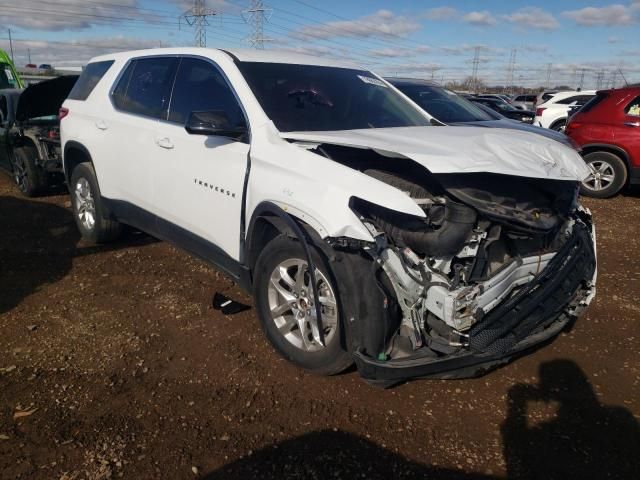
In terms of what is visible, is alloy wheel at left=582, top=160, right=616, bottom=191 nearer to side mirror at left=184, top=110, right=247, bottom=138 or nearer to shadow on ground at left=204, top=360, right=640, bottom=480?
shadow on ground at left=204, top=360, right=640, bottom=480

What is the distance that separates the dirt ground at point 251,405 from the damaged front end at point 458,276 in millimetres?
377

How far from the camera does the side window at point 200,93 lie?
148 inches

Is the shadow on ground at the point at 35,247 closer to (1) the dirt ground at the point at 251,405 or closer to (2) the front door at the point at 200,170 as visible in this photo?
(1) the dirt ground at the point at 251,405

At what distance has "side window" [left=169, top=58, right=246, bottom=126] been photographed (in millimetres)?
3763

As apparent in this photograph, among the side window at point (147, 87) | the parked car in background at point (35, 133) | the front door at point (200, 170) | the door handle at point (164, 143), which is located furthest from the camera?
the parked car in background at point (35, 133)

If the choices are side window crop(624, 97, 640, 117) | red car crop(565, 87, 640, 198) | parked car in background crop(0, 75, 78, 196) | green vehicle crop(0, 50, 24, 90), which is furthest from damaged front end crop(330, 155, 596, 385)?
green vehicle crop(0, 50, 24, 90)

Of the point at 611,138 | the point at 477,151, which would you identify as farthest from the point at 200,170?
the point at 611,138

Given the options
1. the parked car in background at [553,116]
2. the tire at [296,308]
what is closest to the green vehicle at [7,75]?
the tire at [296,308]

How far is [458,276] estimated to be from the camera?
283 centimetres

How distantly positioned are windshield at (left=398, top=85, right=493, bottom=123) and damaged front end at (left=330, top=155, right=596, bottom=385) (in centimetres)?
521

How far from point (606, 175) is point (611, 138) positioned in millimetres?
637

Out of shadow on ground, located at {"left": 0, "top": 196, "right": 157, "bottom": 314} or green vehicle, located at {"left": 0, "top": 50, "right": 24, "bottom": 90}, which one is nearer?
shadow on ground, located at {"left": 0, "top": 196, "right": 157, "bottom": 314}

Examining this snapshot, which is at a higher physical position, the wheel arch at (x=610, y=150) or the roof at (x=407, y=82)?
the roof at (x=407, y=82)

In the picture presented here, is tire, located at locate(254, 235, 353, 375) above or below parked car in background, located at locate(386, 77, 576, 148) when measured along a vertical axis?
below
